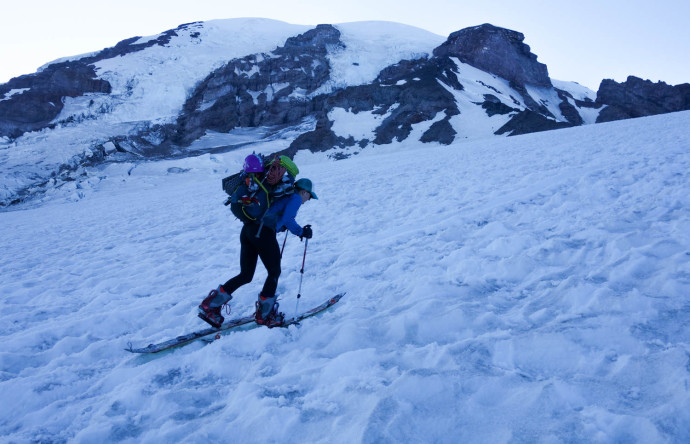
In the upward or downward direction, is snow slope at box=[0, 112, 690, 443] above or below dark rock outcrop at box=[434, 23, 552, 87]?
below

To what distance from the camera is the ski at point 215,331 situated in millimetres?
4363

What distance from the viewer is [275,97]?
7181cm

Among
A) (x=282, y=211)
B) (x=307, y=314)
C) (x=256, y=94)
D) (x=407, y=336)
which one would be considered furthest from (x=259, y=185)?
(x=256, y=94)

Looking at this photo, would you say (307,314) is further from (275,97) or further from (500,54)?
(500,54)

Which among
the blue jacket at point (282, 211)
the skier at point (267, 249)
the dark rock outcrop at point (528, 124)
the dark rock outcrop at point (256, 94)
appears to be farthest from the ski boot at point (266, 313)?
the dark rock outcrop at point (256, 94)

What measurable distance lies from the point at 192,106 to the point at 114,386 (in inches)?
2839

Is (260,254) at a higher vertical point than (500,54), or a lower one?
lower

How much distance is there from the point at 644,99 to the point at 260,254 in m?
72.0

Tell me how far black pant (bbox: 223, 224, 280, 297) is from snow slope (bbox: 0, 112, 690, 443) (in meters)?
0.61

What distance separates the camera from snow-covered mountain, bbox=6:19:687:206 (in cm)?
4606

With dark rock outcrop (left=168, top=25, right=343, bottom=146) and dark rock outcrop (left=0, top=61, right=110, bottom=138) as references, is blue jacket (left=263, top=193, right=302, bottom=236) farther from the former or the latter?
dark rock outcrop (left=0, top=61, right=110, bottom=138)

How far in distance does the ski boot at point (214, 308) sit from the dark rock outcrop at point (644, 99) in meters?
62.4

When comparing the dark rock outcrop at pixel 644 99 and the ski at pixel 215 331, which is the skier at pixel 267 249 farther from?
the dark rock outcrop at pixel 644 99

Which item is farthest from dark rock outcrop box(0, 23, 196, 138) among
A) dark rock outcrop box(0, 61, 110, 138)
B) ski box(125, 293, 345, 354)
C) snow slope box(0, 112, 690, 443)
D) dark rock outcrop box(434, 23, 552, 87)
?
ski box(125, 293, 345, 354)
